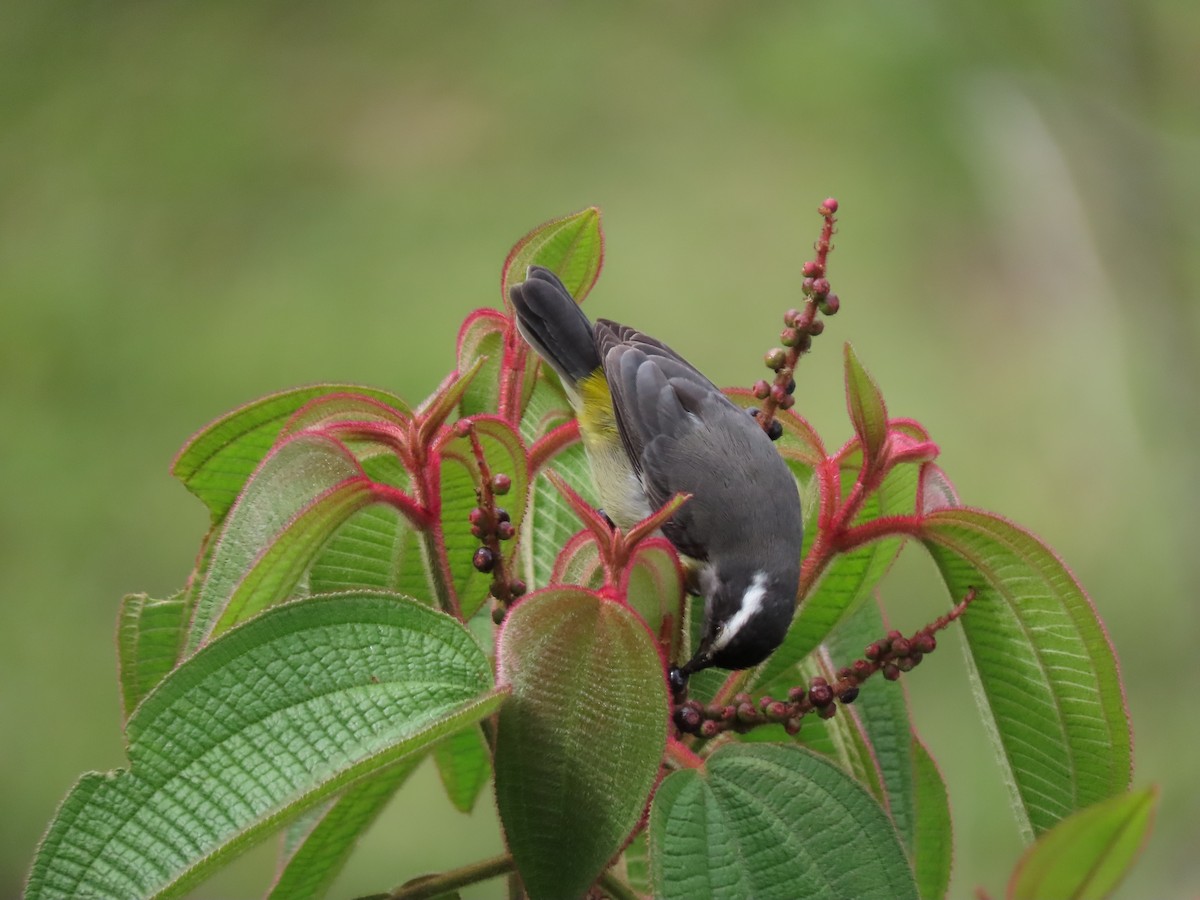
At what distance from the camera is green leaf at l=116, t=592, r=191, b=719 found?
2.90 feet

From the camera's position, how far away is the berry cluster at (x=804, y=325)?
932mm

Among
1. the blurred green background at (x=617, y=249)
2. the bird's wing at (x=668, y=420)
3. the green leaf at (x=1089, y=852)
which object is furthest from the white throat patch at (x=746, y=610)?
the blurred green background at (x=617, y=249)

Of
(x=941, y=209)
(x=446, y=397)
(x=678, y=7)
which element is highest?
(x=678, y=7)

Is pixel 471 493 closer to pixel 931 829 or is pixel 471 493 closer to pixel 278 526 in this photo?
pixel 278 526

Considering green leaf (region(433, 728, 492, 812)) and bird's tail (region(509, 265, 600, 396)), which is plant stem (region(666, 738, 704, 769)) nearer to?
green leaf (region(433, 728, 492, 812))

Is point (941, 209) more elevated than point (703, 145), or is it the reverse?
point (703, 145)

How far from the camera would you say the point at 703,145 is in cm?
492

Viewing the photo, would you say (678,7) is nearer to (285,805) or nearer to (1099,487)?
(1099,487)

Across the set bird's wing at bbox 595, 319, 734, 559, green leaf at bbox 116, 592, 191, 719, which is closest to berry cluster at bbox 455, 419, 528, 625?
green leaf at bbox 116, 592, 191, 719

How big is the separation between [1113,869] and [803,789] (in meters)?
0.28

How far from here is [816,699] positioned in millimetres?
855

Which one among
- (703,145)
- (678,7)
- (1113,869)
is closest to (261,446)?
(1113,869)

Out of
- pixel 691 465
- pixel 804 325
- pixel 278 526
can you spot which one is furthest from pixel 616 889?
pixel 691 465

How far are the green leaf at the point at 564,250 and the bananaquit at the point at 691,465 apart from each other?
0.8 inches
